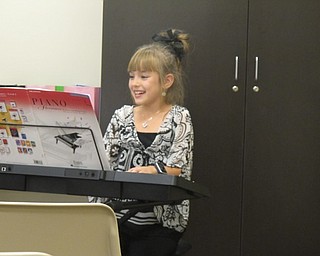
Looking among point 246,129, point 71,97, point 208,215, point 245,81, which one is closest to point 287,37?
point 245,81

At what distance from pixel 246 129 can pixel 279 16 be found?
1.95 ft

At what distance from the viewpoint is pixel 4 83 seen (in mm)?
3572

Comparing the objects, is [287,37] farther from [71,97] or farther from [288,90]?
[71,97]

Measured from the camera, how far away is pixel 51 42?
356 centimetres

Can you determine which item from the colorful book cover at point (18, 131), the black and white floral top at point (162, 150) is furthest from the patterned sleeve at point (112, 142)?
the colorful book cover at point (18, 131)

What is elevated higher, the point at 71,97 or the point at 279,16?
the point at 279,16

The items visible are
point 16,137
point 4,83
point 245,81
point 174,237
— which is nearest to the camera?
point 16,137

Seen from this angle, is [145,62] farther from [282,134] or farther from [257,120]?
[282,134]

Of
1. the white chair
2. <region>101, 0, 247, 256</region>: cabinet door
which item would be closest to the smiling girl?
<region>101, 0, 247, 256</region>: cabinet door

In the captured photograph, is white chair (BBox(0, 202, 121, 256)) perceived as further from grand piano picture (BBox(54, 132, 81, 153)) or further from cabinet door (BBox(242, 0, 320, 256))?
cabinet door (BBox(242, 0, 320, 256))

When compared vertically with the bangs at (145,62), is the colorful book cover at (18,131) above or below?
below

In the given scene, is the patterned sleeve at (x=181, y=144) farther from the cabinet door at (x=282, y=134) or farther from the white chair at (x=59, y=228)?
the white chair at (x=59, y=228)

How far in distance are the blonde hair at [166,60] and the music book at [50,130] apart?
0.60 metres

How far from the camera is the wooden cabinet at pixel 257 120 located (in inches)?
121
